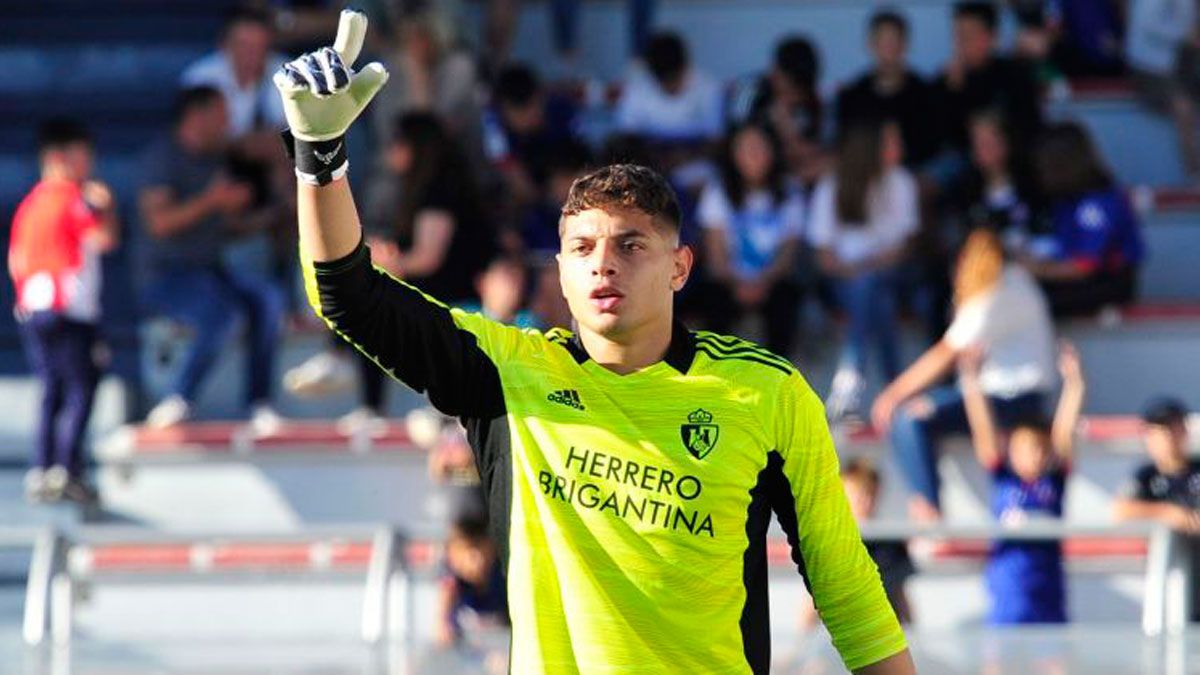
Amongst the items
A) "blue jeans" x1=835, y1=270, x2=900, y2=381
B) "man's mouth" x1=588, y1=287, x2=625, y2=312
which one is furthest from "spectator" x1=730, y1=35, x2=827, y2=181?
"man's mouth" x1=588, y1=287, x2=625, y2=312

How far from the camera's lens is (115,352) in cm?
1267

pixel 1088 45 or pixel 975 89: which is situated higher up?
pixel 1088 45

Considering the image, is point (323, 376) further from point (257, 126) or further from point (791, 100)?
point (791, 100)

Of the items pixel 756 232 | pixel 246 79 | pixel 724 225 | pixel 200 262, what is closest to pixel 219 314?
pixel 200 262

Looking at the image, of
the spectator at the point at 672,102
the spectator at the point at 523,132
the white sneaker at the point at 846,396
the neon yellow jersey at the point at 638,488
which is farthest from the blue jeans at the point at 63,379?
the neon yellow jersey at the point at 638,488

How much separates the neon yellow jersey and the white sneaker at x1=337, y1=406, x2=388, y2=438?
Answer: 275 inches

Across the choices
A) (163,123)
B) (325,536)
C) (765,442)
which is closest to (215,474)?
(325,536)

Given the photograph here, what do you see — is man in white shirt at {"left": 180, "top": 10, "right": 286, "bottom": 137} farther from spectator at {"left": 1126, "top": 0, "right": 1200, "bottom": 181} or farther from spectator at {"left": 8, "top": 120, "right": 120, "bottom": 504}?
spectator at {"left": 1126, "top": 0, "right": 1200, "bottom": 181}

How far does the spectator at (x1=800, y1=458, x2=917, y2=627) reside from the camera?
9.25 m

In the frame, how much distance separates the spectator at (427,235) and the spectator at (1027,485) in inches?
85.8

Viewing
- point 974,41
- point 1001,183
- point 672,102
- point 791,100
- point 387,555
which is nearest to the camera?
point 387,555

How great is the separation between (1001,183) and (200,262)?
3.63 metres

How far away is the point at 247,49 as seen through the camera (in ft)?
39.6

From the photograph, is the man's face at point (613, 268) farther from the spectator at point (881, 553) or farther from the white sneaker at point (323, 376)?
the white sneaker at point (323, 376)
